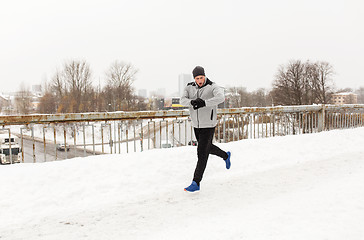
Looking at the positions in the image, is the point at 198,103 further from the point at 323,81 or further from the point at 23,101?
the point at 23,101

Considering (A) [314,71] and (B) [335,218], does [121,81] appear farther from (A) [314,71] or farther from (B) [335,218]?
(B) [335,218]

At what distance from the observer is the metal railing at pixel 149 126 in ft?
16.1

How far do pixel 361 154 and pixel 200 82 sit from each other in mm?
4179

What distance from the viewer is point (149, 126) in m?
6.24

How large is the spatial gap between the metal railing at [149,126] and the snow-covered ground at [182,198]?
0.67 m

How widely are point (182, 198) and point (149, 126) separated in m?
2.80

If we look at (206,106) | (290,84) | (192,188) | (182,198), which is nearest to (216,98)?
(206,106)

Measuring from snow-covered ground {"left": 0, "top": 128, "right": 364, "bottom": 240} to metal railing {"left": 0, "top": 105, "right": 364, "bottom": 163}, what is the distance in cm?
67

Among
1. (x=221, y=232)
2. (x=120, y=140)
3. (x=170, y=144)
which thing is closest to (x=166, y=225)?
(x=221, y=232)

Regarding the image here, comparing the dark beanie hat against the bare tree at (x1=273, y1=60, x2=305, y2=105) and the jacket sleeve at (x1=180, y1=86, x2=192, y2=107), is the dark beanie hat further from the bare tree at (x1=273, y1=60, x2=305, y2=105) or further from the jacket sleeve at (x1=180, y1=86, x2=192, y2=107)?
the bare tree at (x1=273, y1=60, x2=305, y2=105)

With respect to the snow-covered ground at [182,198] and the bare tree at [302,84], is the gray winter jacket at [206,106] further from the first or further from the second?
the bare tree at [302,84]

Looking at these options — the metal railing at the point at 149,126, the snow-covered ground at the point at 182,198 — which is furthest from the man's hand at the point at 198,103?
the metal railing at the point at 149,126

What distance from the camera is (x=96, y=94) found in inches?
2419

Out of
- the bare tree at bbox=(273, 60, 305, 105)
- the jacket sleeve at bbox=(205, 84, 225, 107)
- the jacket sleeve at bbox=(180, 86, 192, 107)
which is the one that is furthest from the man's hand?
the bare tree at bbox=(273, 60, 305, 105)
